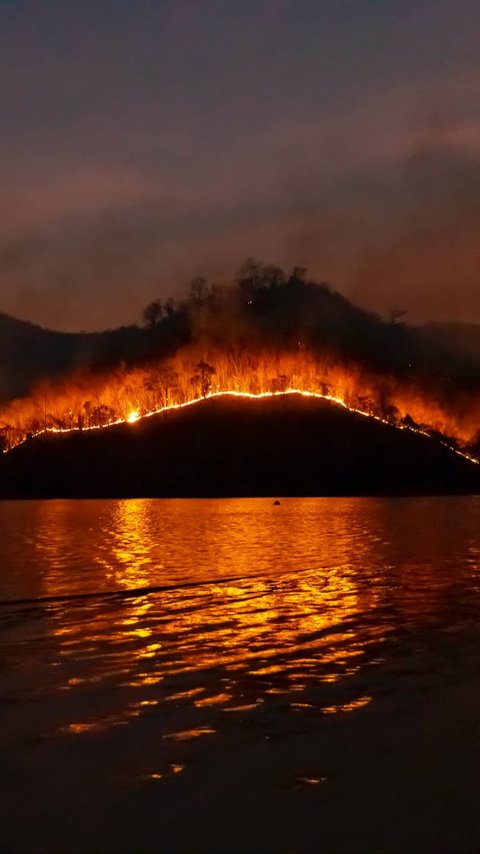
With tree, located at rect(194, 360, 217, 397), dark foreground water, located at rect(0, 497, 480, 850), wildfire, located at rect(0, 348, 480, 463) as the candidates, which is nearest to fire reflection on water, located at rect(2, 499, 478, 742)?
dark foreground water, located at rect(0, 497, 480, 850)

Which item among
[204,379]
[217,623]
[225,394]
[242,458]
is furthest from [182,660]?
[204,379]

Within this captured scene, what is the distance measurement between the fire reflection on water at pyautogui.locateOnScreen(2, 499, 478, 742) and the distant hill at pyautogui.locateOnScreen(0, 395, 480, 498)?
288 feet

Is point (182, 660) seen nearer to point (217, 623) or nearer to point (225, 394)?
point (217, 623)

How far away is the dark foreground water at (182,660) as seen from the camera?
31.9ft

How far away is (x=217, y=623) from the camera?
19469mm

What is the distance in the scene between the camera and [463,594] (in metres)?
23.8

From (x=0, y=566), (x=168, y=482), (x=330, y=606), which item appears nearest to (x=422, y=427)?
(x=168, y=482)

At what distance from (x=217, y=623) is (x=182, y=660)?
12.7ft

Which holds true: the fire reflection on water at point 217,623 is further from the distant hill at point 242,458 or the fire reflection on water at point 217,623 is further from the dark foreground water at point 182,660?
the distant hill at point 242,458

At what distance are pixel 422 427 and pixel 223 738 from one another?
Answer: 465 feet

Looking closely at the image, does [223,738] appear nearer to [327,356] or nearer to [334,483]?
[334,483]

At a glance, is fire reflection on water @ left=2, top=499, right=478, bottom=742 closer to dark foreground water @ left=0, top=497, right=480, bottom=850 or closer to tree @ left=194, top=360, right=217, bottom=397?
dark foreground water @ left=0, top=497, right=480, bottom=850

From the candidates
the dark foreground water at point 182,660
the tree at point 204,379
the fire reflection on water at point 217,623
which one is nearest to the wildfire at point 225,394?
the tree at point 204,379

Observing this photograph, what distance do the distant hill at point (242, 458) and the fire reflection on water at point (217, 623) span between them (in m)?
87.9
